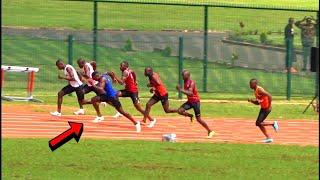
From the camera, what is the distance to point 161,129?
24.6m

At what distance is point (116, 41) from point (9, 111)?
25.6 ft

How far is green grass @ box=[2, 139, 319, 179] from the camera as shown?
16078 millimetres

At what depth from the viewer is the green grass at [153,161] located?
52.7ft

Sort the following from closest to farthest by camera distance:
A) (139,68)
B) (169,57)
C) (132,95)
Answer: (132,95) < (169,57) < (139,68)

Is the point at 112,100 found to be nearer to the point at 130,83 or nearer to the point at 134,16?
the point at 130,83

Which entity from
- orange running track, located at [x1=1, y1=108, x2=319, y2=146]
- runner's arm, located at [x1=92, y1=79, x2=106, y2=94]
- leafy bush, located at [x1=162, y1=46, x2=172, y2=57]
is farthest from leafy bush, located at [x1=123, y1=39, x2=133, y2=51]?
runner's arm, located at [x1=92, y1=79, x2=106, y2=94]

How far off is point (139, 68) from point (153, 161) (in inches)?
657

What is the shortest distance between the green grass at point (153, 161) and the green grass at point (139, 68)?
13.0m

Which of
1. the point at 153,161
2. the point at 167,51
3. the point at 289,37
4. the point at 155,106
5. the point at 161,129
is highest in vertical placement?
the point at 289,37

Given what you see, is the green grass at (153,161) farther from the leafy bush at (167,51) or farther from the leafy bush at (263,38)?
the leafy bush at (263,38)

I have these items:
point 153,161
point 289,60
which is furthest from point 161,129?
point 289,60

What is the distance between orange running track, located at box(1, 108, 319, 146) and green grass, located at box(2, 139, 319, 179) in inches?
75.8

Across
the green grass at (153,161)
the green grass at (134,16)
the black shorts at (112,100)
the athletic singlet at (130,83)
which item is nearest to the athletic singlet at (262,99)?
the green grass at (153,161)

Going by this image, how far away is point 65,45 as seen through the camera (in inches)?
1335
